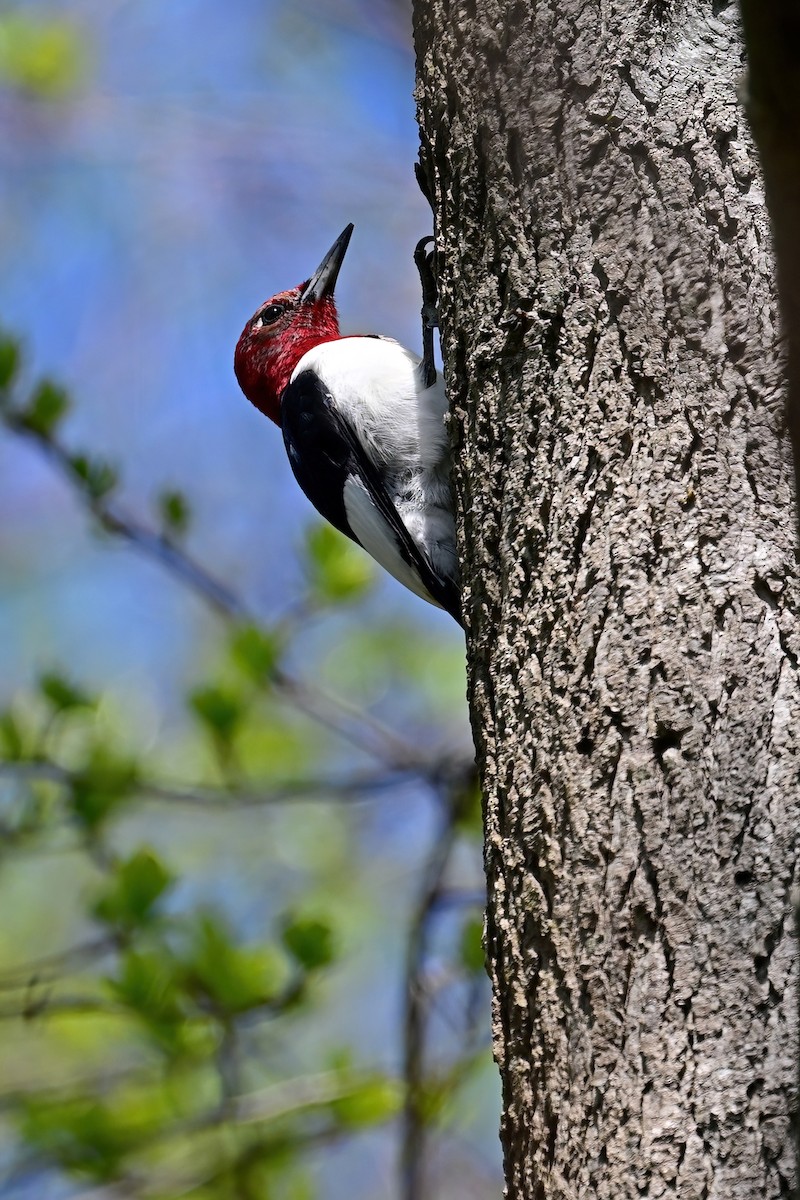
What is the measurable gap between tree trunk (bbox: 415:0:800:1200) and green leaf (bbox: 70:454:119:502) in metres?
1.81

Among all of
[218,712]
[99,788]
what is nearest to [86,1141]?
[99,788]

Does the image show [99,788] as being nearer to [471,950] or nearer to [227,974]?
[227,974]

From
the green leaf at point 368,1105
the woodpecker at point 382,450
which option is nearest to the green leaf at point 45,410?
the woodpecker at point 382,450

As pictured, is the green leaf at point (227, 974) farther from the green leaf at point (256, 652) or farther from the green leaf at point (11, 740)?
the green leaf at point (256, 652)

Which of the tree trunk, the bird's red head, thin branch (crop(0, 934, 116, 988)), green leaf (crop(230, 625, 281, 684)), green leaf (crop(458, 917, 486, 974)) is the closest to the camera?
the tree trunk

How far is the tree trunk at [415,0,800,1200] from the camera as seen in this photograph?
151 centimetres

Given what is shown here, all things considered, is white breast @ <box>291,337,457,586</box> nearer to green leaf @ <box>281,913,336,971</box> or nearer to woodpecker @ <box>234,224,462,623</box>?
woodpecker @ <box>234,224,462,623</box>

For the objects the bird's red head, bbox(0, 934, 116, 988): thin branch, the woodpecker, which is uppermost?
the bird's red head

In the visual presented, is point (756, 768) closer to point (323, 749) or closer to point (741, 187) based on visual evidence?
point (741, 187)

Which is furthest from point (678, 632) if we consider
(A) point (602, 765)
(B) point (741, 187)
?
(B) point (741, 187)

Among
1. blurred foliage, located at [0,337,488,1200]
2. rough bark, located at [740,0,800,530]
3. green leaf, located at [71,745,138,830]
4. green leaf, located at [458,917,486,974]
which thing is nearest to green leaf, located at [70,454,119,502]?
blurred foliage, located at [0,337,488,1200]

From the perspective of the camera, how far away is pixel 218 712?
3.54 meters

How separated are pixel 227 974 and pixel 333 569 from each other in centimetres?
127

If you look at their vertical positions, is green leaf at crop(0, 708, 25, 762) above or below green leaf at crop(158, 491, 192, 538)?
below
